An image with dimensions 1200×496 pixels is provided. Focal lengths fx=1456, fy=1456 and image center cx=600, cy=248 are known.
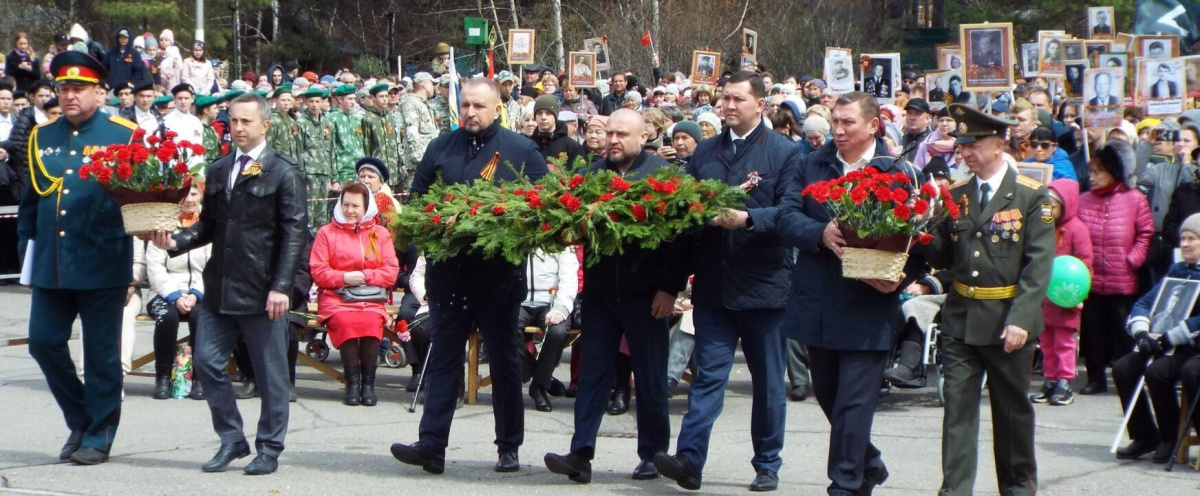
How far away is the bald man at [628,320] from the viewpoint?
24.0 ft

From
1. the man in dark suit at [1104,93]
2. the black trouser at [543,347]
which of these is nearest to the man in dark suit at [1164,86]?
the man in dark suit at [1104,93]

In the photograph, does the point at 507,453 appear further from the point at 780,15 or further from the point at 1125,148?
the point at 780,15

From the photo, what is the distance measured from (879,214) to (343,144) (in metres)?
12.7

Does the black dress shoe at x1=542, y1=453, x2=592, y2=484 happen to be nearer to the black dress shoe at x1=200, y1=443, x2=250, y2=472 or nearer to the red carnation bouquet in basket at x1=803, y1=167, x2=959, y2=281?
the black dress shoe at x1=200, y1=443, x2=250, y2=472

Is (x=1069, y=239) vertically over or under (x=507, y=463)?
over

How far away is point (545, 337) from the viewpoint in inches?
409

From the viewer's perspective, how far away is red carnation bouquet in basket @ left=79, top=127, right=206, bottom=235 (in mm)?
7336

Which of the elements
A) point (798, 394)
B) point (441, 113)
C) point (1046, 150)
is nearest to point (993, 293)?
point (798, 394)

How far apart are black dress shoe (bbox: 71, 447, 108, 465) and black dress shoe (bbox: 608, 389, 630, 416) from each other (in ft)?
11.9

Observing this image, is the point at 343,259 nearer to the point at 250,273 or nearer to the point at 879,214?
the point at 250,273

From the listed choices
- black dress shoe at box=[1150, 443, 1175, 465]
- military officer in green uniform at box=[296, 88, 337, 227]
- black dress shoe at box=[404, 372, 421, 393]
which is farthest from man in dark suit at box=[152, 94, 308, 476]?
military officer in green uniform at box=[296, 88, 337, 227]

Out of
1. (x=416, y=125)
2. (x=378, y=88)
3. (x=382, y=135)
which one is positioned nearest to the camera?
(x=382, y=135)

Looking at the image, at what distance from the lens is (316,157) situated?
17.6 metres

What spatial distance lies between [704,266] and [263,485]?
2467 mm
